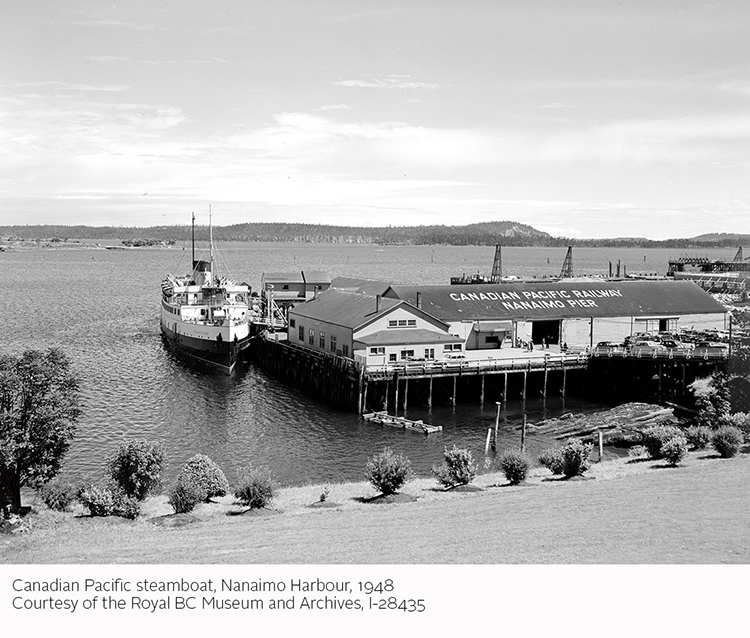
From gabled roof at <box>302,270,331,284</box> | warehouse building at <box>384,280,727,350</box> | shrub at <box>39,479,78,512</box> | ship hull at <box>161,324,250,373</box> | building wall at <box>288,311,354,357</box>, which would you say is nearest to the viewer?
shrub at <box>39,479,78,512</box>

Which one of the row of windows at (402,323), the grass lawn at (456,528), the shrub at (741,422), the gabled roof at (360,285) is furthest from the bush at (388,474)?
the gabled roof at (360,285)

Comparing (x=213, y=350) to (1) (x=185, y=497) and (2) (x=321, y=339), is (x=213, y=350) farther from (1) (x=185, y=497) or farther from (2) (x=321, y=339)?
(1) (x=185, y=497)

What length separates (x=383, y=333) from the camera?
183 feet

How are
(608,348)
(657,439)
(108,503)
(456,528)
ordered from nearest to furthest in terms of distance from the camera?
(456,528), (108,503), (657,439), (608,348)

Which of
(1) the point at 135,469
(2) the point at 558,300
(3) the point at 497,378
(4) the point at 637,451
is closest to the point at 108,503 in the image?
(1) the point at 135,469

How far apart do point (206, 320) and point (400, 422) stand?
33554mm

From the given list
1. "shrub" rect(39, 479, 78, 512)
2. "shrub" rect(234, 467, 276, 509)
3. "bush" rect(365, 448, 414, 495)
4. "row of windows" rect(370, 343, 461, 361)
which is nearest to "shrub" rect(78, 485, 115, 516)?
"shrub" rect(39, 479, 78, 512)

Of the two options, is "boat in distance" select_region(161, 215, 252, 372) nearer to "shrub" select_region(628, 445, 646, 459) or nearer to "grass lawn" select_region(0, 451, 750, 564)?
"shrub" select_region(628, 445, 646, 459)

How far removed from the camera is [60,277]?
179625 millimetres

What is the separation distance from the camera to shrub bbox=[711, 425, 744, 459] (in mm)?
33562

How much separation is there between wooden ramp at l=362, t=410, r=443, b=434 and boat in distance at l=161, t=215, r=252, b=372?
21676 millimetres

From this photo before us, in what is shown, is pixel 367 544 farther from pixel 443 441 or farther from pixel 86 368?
pixel 86 368

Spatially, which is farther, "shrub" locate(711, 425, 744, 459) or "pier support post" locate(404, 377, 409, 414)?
"pier support post" locate(404, 377, 409, 414)
